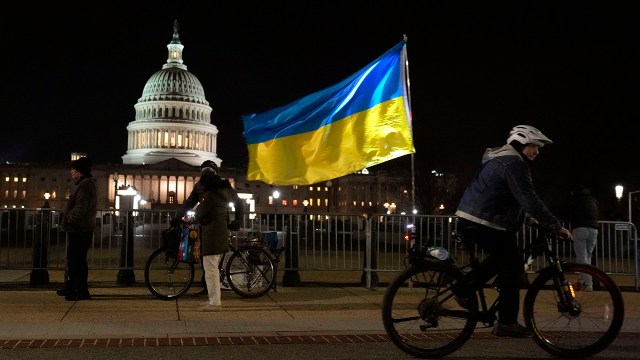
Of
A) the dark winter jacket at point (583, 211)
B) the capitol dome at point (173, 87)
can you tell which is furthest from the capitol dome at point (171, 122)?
the dark winter jacket at point (583, 211)

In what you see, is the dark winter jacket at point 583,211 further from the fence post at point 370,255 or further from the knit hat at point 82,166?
the knit hat at point 82,166

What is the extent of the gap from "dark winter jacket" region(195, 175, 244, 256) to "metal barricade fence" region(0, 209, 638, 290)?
210 cm

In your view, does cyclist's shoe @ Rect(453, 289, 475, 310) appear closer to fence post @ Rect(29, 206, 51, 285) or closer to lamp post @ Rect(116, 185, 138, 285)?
lamp post @ Rect(116, 185, 138, 285)

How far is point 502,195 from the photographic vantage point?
6.31m

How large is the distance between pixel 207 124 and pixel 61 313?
13856cm

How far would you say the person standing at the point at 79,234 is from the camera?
9.85m

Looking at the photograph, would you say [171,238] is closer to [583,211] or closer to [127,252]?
[127,252]

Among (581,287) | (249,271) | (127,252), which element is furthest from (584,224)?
(127,252)

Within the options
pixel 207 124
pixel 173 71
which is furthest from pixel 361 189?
Answer: pixel 173 71

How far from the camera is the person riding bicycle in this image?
6.21 m

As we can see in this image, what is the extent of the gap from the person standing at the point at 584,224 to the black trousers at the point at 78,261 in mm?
6969

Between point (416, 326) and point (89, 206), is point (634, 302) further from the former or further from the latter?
point (89, 206)

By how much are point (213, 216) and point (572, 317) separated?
461cm

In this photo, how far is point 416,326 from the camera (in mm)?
Result: 6340
